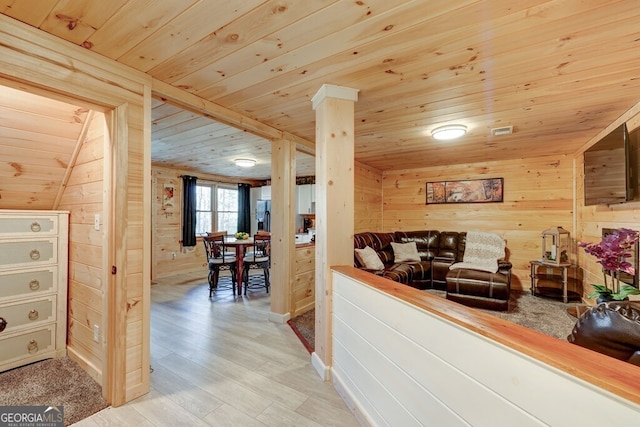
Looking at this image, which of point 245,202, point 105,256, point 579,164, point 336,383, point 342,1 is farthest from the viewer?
point 245,202

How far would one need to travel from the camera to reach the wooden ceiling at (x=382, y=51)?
4.42 feet

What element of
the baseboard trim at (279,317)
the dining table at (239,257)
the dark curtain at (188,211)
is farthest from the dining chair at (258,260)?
the dark curtain at (188,211)

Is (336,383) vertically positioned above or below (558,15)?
below

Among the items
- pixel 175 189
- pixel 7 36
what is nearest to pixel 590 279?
pixel 7 36

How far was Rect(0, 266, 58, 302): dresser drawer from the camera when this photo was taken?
2.18 metres

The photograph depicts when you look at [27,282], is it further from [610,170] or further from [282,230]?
[610,170]

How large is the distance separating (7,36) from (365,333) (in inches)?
96.8

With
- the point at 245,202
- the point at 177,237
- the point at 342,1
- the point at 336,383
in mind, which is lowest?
the point at 336,383

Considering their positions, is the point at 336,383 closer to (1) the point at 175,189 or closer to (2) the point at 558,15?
(2) the point at 558,15

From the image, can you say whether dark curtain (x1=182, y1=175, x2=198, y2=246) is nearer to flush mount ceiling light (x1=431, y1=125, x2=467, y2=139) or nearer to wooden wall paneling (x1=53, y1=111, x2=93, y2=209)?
wooden wall paneling (x1=53, y1=111, x2=93, y2=209)

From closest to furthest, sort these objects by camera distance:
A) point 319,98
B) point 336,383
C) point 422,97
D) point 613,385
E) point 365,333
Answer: point 613,385, point 365,333, point 336,383, point 319,98, point 422,97

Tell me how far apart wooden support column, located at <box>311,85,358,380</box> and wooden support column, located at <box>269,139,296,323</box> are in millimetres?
1039

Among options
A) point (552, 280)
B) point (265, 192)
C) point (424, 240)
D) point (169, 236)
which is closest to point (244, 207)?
point (265, 192)

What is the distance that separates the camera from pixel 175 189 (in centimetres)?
593
